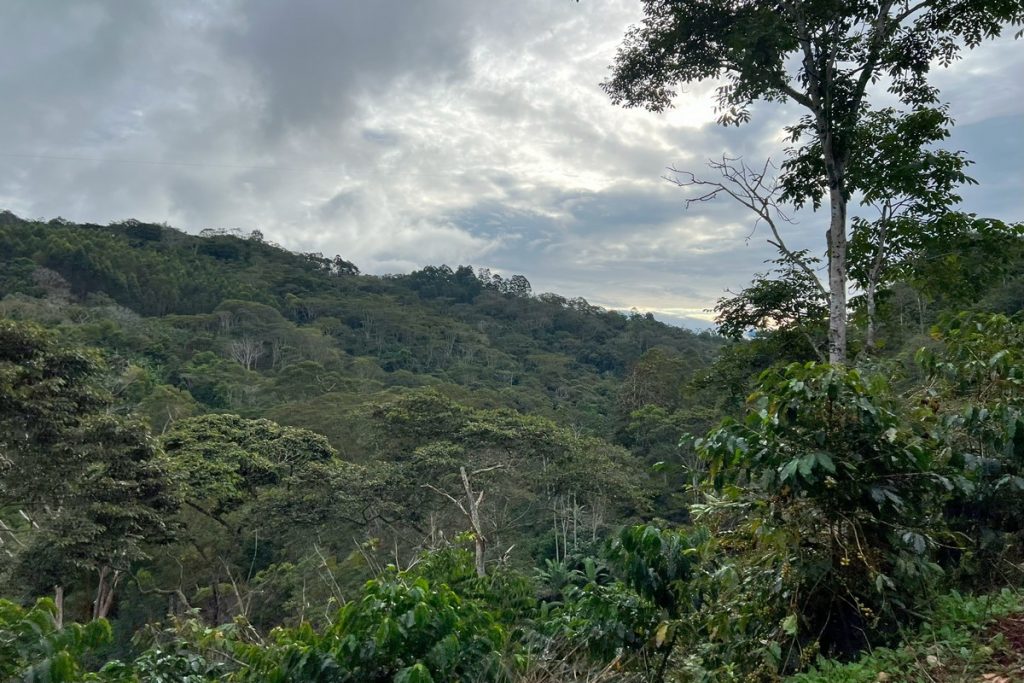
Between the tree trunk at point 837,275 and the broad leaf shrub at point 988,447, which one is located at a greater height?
the tree trunk at point 837,275

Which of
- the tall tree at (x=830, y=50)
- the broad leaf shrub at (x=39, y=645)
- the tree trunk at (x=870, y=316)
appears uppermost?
the tall tree at (x=830, y=50)

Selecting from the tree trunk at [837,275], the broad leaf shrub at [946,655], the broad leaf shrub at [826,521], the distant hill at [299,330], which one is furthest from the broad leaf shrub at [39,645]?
the distant hill at [299,330]

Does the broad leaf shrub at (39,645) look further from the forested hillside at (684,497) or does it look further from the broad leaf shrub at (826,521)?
the broad leaf shrub at (826,521)

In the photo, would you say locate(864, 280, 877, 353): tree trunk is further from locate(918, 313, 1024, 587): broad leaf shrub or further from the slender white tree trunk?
locate(918, 313, 1024, 587): broad leaf shrub

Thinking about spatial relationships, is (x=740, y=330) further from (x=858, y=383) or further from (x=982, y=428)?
(x=858, y=383)

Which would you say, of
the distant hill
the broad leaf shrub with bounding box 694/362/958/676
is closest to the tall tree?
the broad leaf shrub with bounding box 694/362/958/676

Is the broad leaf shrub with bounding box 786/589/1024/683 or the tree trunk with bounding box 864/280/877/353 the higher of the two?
the tree trunk with bounding box 864/280/877/353

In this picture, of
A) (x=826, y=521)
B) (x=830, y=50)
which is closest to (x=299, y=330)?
(x=830, y=50)

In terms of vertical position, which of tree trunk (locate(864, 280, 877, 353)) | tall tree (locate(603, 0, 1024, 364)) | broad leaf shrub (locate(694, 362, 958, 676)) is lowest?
broad leaf shrub (locate(694, 362, 958, 676))

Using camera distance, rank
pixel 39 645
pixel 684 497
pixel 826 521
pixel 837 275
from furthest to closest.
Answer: pixel 684 497
pixel 837 275
pixel 826 521
pixel 39 645

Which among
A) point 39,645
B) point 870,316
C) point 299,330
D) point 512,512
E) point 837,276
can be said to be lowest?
point 512,512

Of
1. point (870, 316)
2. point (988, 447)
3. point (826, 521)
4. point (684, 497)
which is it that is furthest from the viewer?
point (684, 497)

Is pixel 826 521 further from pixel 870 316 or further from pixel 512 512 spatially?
pixel 512 512

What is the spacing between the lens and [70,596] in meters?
13.7
